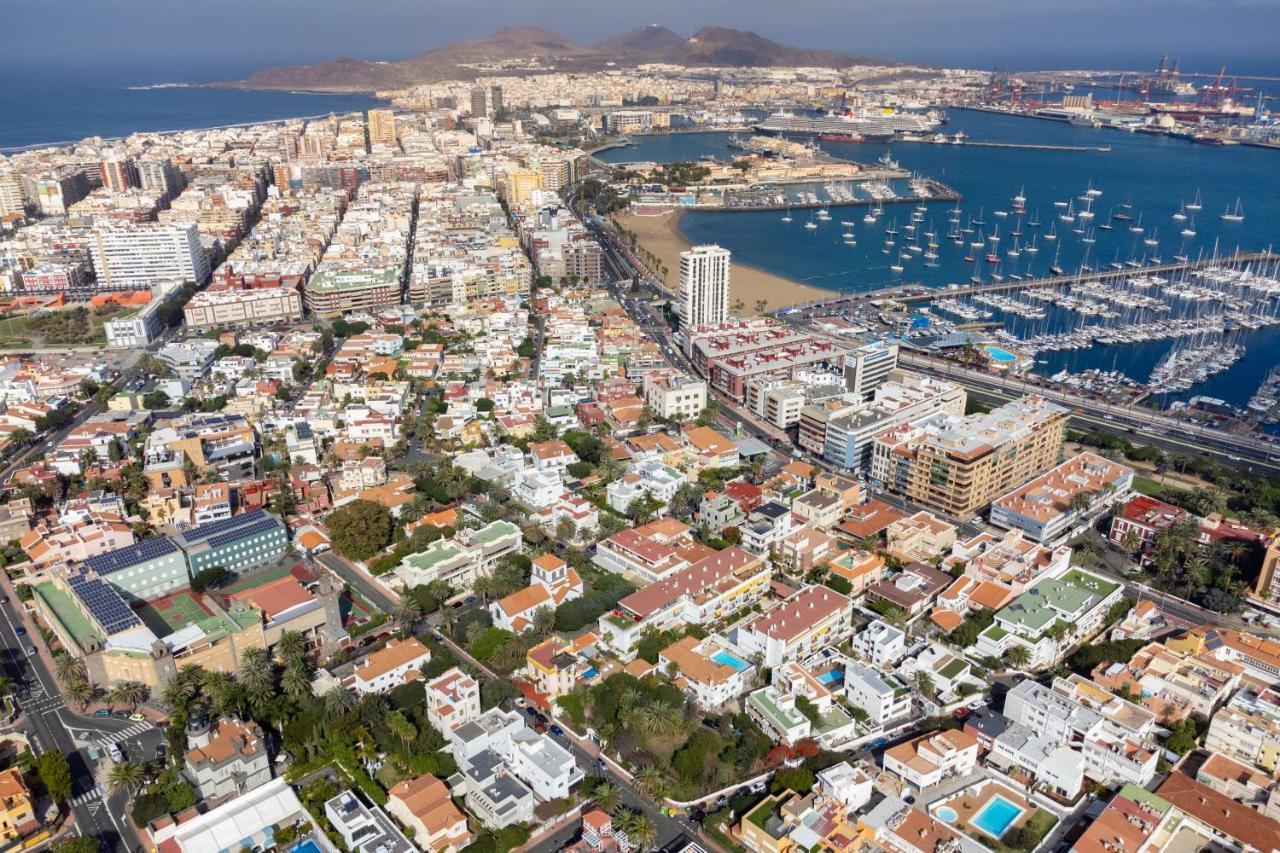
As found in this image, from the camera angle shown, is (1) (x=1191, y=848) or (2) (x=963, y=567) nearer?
(1) (x=1191, y=848)

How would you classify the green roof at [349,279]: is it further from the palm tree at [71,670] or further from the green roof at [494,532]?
the palm tree at [71,670]

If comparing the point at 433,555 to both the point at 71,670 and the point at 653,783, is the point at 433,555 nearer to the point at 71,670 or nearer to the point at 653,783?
the point at 71,670


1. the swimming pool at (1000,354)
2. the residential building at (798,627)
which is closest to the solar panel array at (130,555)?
the residential building at (798,627)

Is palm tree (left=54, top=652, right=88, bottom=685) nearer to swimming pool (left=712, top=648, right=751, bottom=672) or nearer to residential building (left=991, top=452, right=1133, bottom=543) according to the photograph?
swimming pool (left=712, top=648, right=751, bottom=672)

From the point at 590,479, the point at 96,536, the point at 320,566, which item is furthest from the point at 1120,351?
the point at 96,536

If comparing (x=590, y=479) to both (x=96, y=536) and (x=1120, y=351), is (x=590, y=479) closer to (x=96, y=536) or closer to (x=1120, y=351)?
(x=96, y=536)
